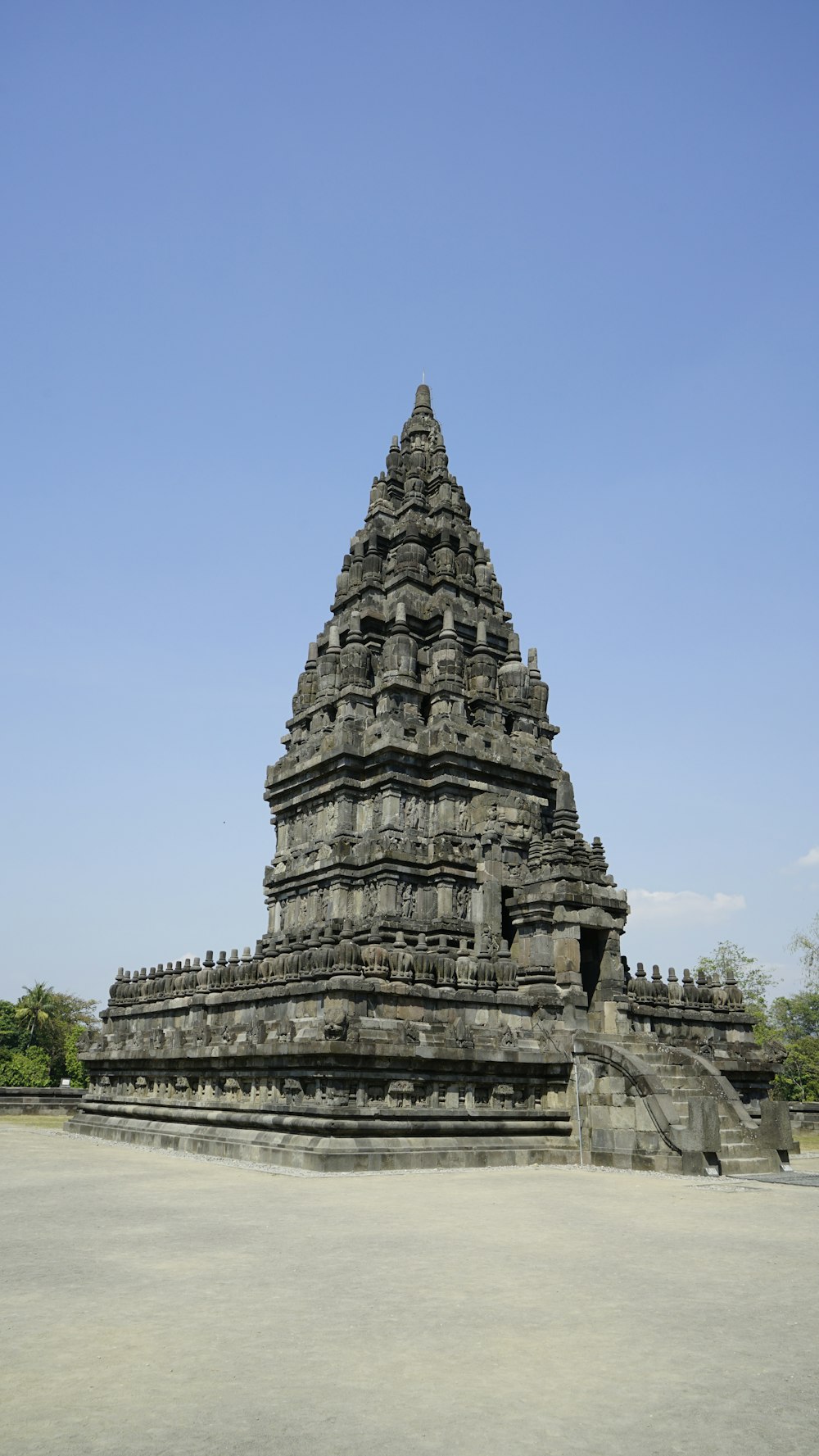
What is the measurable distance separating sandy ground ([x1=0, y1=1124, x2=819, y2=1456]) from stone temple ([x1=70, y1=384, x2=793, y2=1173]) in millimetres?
7398

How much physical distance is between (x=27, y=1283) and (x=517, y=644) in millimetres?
30088

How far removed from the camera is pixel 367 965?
73.3 feet

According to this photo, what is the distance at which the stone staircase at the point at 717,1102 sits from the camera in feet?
67.7

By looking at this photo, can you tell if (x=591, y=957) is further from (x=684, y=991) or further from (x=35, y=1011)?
(x=35, y=1011)

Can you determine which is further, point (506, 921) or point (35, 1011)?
point (35, 1011)

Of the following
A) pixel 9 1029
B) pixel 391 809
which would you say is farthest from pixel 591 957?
pixel 9 1029

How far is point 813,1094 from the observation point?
59.5 metres

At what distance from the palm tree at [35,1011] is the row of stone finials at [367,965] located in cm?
5098

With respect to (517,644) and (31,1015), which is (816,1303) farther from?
(31,1015)

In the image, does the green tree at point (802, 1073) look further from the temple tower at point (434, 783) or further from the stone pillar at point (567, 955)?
the stone pillar at point (567, 955)

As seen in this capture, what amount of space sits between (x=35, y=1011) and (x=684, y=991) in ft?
195

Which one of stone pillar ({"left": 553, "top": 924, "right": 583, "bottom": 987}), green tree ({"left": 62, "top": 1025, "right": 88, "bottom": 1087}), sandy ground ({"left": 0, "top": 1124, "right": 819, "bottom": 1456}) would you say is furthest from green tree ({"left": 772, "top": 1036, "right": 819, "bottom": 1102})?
sandy ground ({"left": 0, "top": 1124, "right": 819, "bottom": 1456})

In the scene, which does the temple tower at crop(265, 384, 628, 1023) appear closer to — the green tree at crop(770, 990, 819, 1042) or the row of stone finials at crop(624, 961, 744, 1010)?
the row of stone finials at crop(624, 961, 744, 1010)

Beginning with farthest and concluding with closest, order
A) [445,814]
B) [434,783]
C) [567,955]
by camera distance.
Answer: [434,783], [445,814], [567,955]
